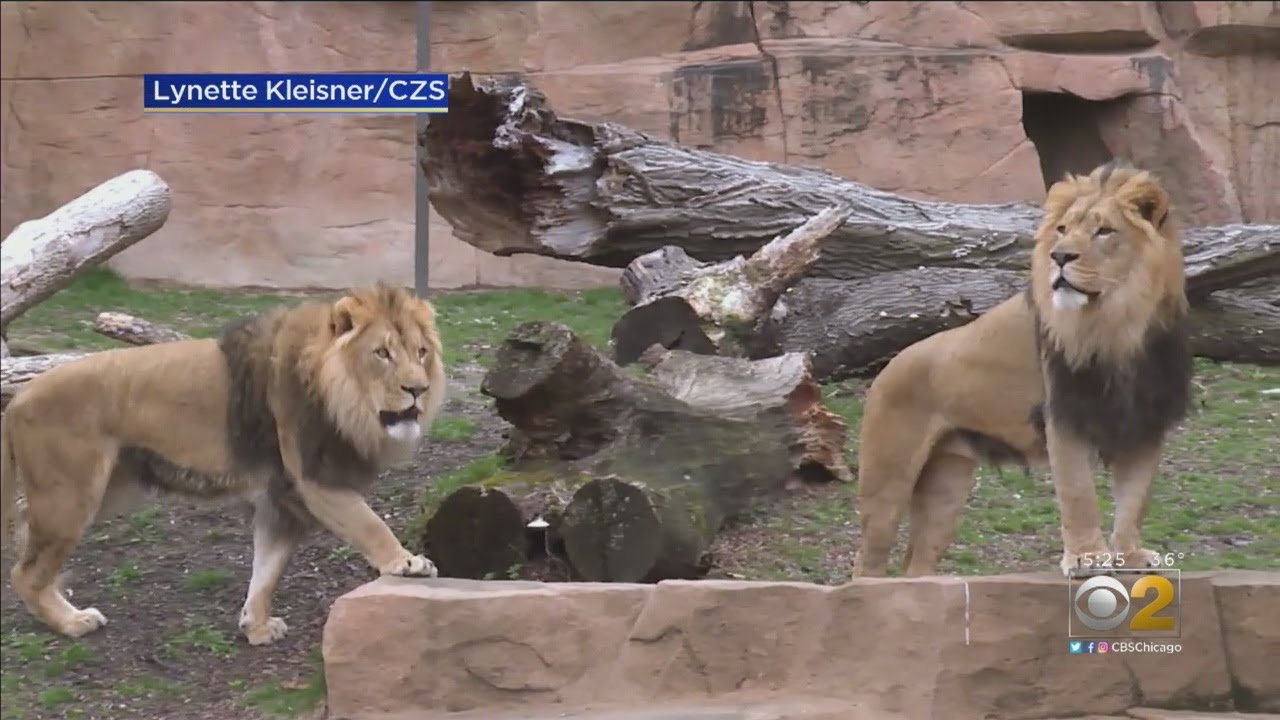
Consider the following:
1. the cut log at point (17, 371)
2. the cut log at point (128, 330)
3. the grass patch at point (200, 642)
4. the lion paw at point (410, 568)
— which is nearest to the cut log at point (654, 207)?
the cut log at point (128, 330)

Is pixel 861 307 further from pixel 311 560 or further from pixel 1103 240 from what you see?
pixel 1103 240

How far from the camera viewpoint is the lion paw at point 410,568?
4609 millimetres

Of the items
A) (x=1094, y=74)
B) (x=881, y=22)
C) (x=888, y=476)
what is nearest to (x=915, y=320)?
(x=888, y=476)

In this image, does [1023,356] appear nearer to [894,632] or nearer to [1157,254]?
[1157,254]

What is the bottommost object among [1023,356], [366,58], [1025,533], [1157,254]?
[1025,533]

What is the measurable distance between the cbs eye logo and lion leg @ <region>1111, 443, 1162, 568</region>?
0.06m

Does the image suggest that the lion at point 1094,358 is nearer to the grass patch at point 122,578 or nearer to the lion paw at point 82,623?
the lion paw at point 82,623

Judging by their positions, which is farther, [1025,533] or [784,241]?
[784,241]

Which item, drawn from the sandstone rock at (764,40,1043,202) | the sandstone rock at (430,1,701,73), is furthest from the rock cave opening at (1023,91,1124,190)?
the sandstone rock at (430,1,701,73)

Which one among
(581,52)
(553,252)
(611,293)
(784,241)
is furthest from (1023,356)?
(581,52)

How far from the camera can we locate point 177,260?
11.7 metres

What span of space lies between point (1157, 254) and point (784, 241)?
335 centimetres

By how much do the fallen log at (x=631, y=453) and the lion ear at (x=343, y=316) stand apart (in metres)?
0.69

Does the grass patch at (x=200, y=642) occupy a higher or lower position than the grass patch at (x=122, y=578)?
lower
